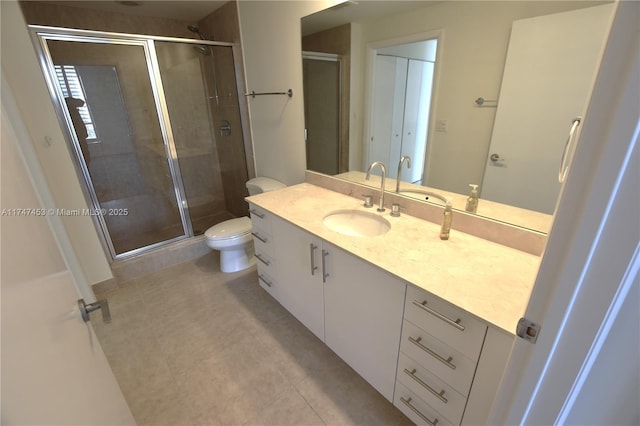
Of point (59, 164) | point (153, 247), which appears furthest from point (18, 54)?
point (153, 247)

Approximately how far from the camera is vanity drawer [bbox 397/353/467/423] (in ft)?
3.34

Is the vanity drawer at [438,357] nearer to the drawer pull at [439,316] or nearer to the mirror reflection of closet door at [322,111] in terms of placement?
the drawer pull at [439,316]

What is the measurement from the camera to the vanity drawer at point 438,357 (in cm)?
96

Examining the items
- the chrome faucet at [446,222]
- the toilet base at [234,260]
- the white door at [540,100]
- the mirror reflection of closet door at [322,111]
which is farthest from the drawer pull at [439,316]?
the toilet base at [234,260]

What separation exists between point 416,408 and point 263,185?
6.37ft

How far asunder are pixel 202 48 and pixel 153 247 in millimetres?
1973

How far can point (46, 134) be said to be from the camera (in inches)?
71.4

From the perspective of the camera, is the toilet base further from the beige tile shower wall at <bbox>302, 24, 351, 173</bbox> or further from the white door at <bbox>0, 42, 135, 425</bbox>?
the white door at <bbox>0, 42, 135, 425</bbox>

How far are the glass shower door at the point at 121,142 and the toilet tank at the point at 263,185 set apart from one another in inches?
31.9

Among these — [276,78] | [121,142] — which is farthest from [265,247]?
[121,142]

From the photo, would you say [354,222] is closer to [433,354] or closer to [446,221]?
[446,221]

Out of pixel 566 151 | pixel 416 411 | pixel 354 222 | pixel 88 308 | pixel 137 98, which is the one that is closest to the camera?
pixel 88 308

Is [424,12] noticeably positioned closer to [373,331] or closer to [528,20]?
[528,20]

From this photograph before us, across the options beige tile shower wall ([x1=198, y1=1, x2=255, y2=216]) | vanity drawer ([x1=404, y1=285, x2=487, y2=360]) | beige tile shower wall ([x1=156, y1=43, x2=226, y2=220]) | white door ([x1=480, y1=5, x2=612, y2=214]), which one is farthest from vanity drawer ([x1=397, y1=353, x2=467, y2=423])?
beige tile shower wall ([x1=156, y1=43, x2=226, y2=220])
